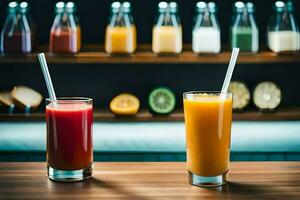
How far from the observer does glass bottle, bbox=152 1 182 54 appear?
2.30 metres

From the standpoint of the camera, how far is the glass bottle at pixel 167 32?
2.30 metres

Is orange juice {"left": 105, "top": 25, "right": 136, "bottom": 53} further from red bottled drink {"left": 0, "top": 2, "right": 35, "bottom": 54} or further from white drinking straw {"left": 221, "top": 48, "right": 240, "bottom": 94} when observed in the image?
white drinking straw {"left": 221, "top": 48, "right": 240, "bottom": 94}

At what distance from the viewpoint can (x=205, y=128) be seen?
101 centimetres

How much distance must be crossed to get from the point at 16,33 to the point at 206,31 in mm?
820

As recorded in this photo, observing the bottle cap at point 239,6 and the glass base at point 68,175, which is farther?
the bottle cap at point 239,6

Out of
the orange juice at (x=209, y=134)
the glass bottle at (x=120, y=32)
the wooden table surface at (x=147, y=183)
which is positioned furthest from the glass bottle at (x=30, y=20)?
the orange juice at (x=209, y=134)

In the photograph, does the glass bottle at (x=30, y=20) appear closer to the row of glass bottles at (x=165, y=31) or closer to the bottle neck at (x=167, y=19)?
the row of glass bottles at (x=165, y=31)

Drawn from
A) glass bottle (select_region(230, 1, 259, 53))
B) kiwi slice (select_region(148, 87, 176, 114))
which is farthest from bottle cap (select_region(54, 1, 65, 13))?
glass bottle (select_region(230, 1, 259, 53))

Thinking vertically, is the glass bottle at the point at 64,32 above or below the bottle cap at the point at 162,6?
below

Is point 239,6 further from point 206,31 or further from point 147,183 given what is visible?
point 147,183

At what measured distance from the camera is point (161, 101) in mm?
2389

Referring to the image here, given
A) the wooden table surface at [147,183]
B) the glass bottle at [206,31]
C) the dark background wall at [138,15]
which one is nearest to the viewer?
the wooden table surface at [147,183]

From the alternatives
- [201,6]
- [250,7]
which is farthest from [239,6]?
[201,6]

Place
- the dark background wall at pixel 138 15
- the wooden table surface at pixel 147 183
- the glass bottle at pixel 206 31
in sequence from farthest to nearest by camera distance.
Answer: the dark background wall at pixel 138 15, the glass bottle at pixel 206 31, the wooden table surface at pixel 147 183
